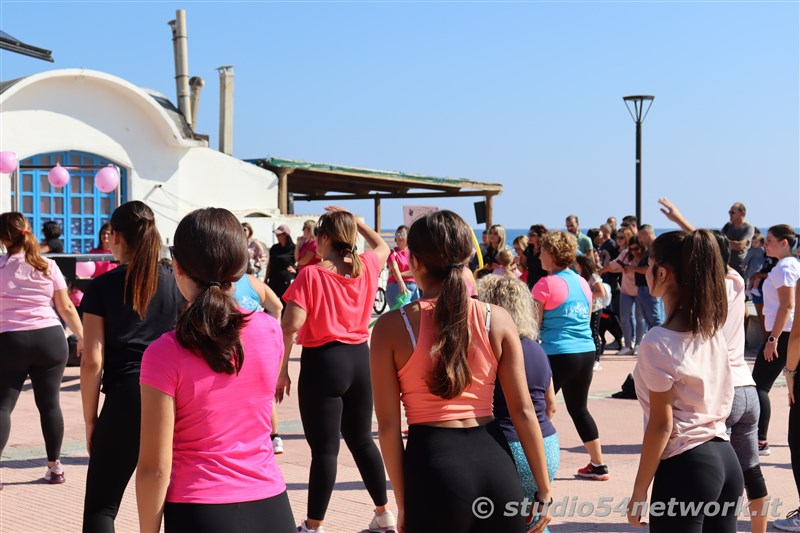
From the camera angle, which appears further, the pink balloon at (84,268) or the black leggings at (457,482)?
the pink balloon at (84,268)

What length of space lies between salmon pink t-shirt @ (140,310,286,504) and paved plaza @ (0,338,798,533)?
2.88 m

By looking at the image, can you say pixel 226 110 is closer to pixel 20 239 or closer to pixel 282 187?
pixel 282 187

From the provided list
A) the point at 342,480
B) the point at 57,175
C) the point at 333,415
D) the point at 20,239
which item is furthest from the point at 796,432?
the point at 57,175

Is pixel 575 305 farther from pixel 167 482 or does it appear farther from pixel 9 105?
pixel 9 105

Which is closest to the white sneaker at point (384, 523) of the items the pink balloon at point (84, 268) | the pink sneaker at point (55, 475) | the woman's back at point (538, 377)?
the woman's back at point (538, 377)

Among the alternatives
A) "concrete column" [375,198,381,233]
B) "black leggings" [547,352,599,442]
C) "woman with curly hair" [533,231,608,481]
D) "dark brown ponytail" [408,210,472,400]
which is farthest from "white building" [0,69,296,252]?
"dark brown ponytail" [408,210,472,400]

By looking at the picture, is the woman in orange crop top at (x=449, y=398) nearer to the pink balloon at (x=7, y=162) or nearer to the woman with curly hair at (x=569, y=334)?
the woman with curly hair at (x=569, y=334)

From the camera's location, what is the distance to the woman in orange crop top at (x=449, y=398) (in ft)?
10.3

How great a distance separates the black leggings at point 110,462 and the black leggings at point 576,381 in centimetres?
329

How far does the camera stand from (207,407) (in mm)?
2762

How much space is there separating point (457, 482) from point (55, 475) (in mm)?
4487

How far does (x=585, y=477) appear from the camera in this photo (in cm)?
675

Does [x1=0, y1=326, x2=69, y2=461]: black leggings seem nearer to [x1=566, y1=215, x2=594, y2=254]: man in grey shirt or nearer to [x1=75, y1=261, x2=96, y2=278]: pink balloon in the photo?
[x1=75, y1=261, x2=96, y2=278]: pink balloon

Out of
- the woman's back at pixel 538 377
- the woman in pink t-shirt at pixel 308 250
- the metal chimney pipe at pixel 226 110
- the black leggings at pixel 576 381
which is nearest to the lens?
the woman's back at pixel 538 377
